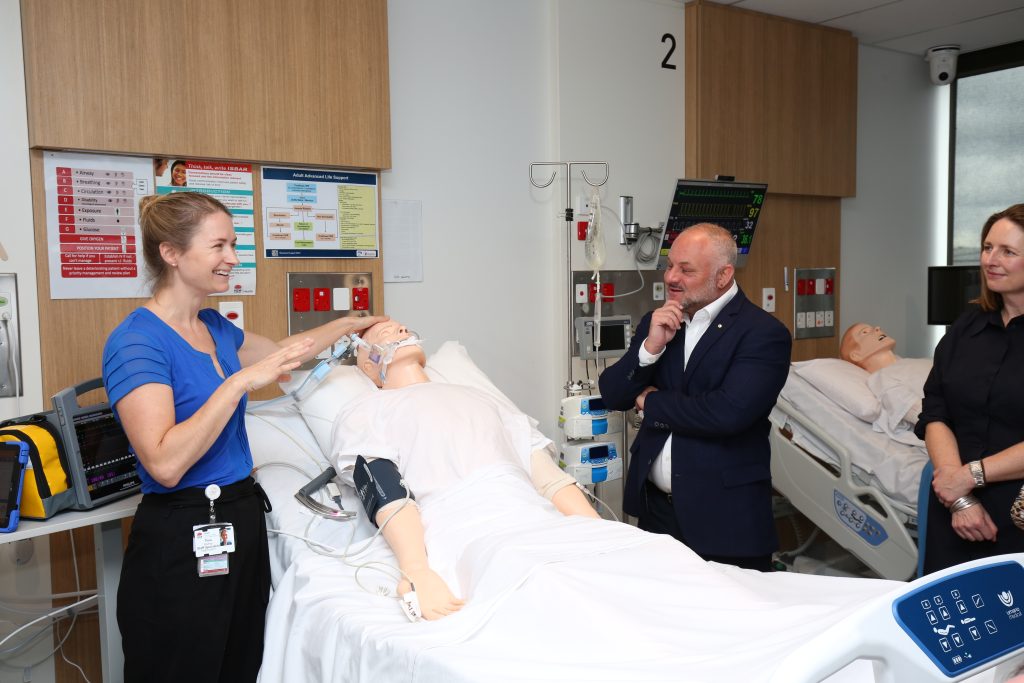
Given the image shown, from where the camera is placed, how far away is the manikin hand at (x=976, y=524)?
7.67ft

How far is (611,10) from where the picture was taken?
13.2 ft

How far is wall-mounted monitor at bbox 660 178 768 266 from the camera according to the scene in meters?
4.16

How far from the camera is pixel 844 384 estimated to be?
3.81 meters

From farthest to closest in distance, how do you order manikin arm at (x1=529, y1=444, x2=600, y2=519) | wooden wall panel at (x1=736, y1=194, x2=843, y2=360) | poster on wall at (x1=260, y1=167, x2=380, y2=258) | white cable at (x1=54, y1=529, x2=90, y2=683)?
wooden wall panel at (x1=736, y1=194, x2=843, y2=360) → poster on wall at (x1=260, y1=167, x2=380, y2=258) → white cable at (x1=54, y1=529, x2=90, y2=683) → manikin arm at (x1=529, y1=444, x2=600, y2=519)

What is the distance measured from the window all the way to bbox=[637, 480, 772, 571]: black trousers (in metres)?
3.83

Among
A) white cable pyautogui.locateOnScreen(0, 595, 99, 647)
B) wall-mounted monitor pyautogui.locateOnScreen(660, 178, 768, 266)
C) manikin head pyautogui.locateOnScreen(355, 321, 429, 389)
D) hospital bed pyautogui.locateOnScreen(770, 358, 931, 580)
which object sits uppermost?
wall-mounted monitor pyautogui.locateOnScreen(660, 178, 768, 266)

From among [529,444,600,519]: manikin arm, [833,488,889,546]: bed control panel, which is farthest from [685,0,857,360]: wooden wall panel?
[529,444,600,519]: manikin arm

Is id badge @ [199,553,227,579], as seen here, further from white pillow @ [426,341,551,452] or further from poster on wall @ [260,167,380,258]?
poster on wall @ [260,167,380,258]

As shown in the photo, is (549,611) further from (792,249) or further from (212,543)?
(792,249)

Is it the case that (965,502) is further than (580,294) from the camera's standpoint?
No

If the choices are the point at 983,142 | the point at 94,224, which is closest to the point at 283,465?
the point at 94,224

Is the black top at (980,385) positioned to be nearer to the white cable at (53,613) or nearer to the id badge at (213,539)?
the id badge at (213,539)

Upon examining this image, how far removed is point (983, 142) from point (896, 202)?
2.35 feet

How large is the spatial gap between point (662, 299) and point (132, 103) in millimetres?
2680
